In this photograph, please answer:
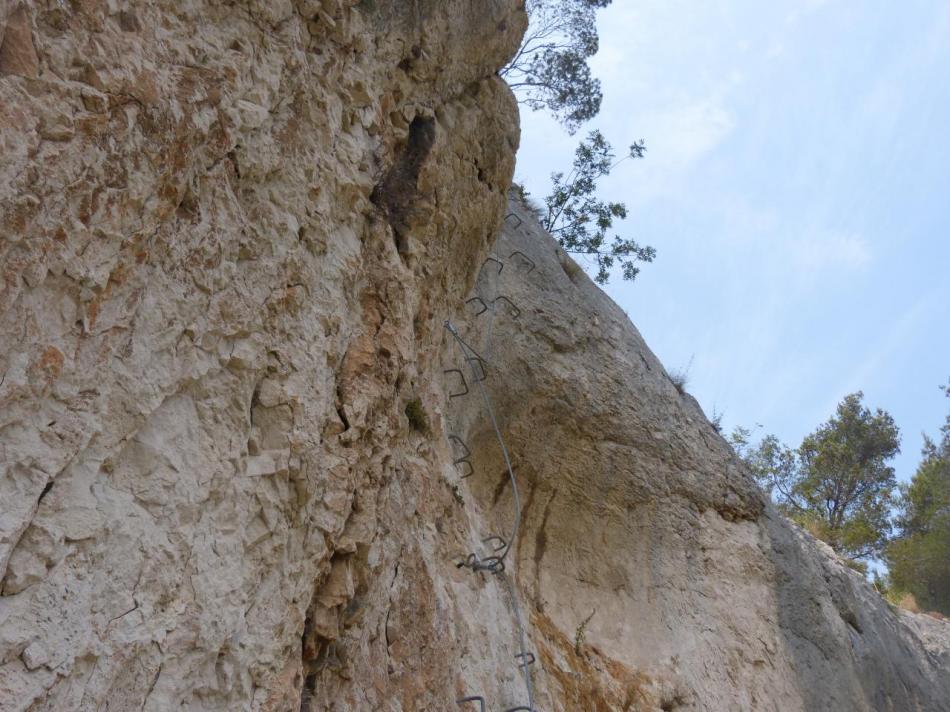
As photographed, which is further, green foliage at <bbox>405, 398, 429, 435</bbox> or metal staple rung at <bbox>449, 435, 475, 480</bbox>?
metal staple rung at <bbox>449, 435, 475, 480</bbox>

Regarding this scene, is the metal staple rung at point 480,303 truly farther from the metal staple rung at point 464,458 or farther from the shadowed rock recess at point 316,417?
the metal staple rung at point 464,458

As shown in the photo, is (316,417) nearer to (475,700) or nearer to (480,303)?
(475,700)

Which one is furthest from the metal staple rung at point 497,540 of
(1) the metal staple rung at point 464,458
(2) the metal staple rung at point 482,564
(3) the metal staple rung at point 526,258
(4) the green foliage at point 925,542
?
(4) the green foliage at point 925,542

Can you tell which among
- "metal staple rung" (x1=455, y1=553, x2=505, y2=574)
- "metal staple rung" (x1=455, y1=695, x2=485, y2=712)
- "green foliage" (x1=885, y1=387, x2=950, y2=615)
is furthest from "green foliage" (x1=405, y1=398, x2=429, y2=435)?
"green foliage" (x1=885, y1=387, x2=950, y2=615)

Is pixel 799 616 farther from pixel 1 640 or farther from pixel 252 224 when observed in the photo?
pixel 1 640

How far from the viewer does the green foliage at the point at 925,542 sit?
731 inches

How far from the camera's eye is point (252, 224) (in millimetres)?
3816

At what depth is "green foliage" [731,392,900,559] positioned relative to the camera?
22.6 metres

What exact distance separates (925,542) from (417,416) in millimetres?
17879

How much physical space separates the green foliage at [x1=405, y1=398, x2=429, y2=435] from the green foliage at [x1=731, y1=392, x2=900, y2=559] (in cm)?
1803

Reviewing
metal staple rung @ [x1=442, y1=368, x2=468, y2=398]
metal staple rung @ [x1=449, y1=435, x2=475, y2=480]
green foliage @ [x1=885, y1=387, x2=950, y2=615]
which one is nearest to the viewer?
metal staple rung @ [x1=449, y1=435, x2=475, y2=480]

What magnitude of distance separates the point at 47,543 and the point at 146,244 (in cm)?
116

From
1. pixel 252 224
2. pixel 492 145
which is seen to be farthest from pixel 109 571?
pixel 492 145

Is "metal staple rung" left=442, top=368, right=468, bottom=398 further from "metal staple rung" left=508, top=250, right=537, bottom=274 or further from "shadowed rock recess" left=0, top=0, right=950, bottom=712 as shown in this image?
"metal staple rung" left=508, top=250, right=537, bottom=274
